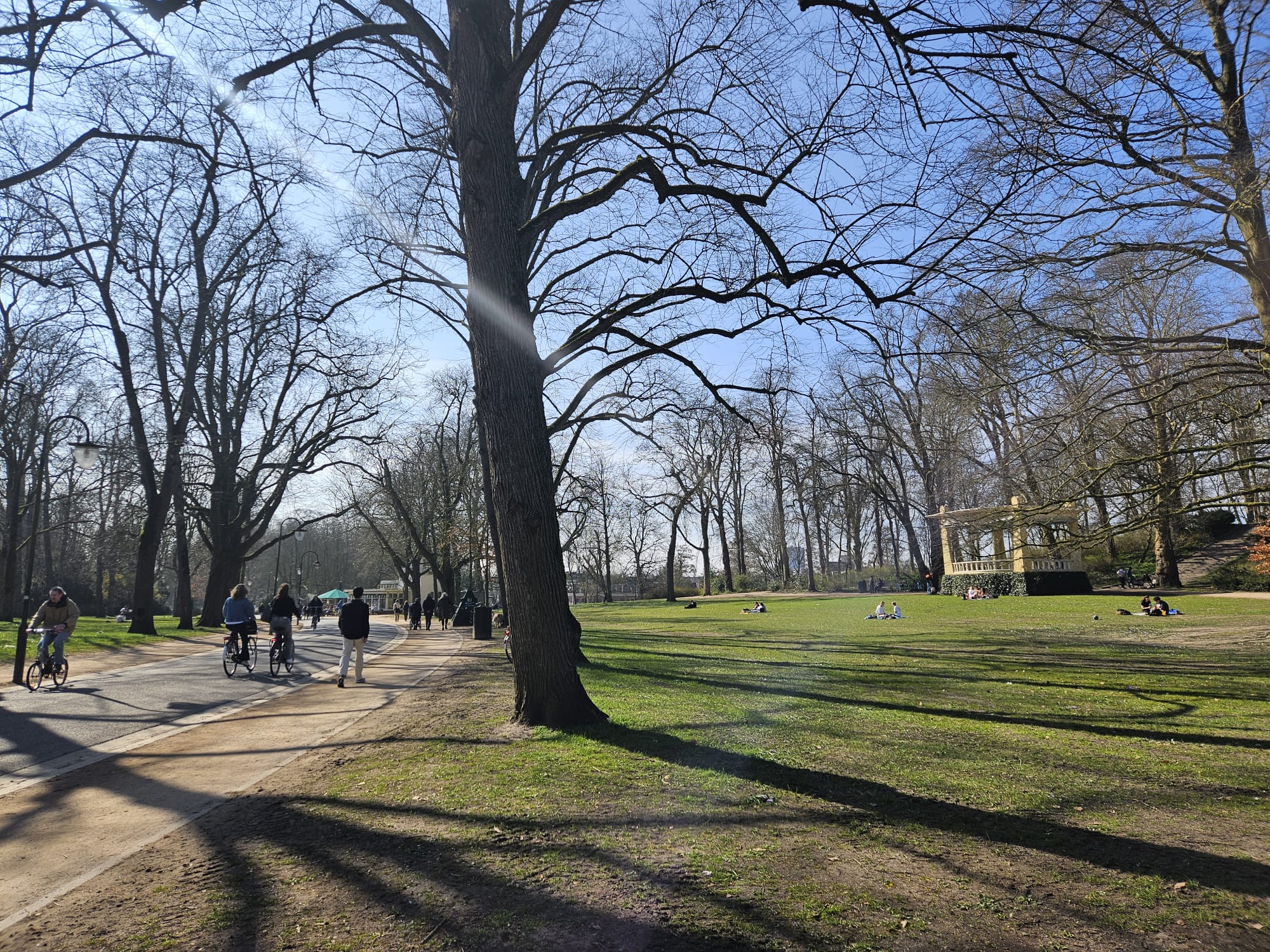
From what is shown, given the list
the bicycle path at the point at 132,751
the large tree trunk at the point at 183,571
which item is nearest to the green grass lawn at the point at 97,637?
the large tree trunk at the point at 183,571

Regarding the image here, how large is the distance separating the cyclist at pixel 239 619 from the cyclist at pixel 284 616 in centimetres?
42

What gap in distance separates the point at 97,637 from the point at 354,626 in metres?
15.8

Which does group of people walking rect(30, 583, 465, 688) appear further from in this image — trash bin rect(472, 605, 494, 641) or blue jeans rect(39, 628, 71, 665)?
trash bin rect(472, 605, 494, 641)

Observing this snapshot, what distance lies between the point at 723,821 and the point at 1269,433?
1580cm

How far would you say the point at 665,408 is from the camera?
50.8 feet

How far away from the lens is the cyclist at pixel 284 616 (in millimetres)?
15695

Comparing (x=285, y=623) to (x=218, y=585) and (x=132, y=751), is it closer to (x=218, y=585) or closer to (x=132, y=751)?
(x=132, y=751)

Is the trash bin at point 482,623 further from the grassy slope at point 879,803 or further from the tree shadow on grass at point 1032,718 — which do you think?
the tree shadow on grass at point 1032,718

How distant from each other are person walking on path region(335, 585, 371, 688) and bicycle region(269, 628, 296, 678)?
111 inches

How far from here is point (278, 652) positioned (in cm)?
1616

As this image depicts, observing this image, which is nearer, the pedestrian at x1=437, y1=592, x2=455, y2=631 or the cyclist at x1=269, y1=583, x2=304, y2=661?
the cyclist at x1=269, y1=583, x2=304, y2=661

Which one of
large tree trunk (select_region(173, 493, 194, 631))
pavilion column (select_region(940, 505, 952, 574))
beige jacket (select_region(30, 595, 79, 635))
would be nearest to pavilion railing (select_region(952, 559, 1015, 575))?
pavilion column (select_region(940, 505, 952, 574))

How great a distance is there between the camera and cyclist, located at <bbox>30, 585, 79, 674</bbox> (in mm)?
13133

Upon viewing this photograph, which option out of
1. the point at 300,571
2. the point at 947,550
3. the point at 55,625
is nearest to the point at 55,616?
the point at 55,625
